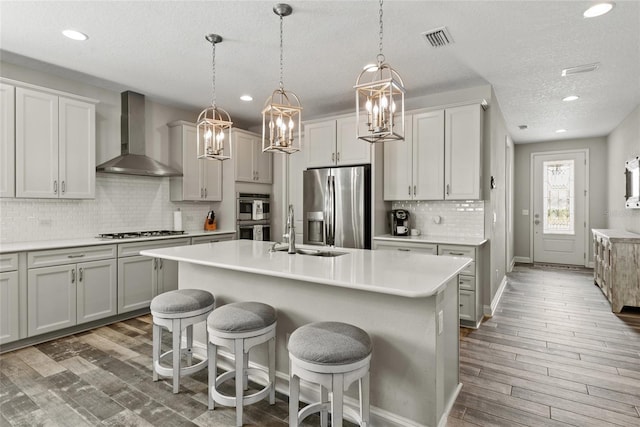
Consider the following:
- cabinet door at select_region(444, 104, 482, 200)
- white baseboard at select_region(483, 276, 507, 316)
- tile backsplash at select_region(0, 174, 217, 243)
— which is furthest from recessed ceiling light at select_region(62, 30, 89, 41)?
white baseboard at select_region(483, 276, 507, 316)

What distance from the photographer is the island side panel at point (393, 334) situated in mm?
1885

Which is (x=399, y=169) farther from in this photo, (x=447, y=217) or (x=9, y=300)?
(x=9, y=300)

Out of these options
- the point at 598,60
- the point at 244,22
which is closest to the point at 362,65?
the point at 244,22

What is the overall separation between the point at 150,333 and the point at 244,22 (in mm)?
3133

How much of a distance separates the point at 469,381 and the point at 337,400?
1.42 meters

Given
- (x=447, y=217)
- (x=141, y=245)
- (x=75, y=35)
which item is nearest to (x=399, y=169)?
(x=447, y=217)

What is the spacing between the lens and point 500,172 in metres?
4.99

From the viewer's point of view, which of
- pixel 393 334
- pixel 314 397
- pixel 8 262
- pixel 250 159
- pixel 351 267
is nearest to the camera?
pixel 393 334

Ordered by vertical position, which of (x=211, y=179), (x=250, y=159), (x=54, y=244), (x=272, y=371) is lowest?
(x=272, y=371)

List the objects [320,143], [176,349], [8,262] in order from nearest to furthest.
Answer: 1. [176,349]
2. [8,262]
3. [320,143]

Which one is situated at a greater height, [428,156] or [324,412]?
[428,156]

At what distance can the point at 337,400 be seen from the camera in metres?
1.66

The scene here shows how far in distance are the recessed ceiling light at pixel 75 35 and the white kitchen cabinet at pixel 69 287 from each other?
78.8 inches

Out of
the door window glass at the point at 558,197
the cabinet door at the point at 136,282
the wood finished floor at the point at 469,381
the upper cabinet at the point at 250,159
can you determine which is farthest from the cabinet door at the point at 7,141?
the door window glass at the point at 558,197
